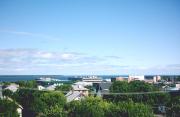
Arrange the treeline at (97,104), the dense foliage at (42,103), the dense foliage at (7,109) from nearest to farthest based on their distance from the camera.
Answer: the treeline at (97,104) < the dense foliage at (7,109) < the dense foliage at (42,103)

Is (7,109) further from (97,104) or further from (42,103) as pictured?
(42,103)

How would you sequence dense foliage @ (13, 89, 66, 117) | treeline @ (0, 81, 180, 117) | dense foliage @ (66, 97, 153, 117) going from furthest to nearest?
dense foliage @ (13, 89, 66, 117)
treeline @ (0, 81, 180, 117)
dense foliage @ (66, 97, 153, 117)

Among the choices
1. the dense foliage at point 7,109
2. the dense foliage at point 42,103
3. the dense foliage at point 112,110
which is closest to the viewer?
the dense foliage at point 112,110

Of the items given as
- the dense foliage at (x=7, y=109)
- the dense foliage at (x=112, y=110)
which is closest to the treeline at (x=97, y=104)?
the dense foliage at (x=112, y=110)

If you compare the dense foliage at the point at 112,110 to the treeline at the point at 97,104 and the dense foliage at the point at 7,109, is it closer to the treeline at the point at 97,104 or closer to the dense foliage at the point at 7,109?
the treeline at the point at 97,104

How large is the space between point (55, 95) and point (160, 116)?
2310cm

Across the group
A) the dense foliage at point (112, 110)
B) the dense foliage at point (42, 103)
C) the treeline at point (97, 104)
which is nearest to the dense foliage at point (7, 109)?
the treeline at point (97, 104)

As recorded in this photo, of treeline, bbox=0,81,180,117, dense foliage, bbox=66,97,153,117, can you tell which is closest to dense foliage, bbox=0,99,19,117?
treeline, bbox=0,81,180,117

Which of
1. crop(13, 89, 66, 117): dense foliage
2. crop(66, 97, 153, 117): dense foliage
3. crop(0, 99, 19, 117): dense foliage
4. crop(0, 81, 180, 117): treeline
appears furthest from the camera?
crop(13, 89, 66, 117): dense foliage

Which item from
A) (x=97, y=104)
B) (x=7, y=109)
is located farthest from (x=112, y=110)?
(x=7, y=109)

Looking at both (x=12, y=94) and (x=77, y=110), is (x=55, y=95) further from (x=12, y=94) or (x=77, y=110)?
(x=12, y=94)

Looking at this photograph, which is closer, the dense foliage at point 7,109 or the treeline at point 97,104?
the treeline at point 97,104

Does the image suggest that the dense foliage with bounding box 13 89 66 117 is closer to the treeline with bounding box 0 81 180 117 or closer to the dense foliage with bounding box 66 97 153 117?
the treeline with bounding box 0 81 180 117

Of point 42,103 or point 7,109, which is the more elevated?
point 7,109
